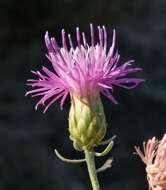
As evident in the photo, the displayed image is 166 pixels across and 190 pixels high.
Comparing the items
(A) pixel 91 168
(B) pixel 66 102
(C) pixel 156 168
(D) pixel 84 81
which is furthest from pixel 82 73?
(B) pixel 66 102

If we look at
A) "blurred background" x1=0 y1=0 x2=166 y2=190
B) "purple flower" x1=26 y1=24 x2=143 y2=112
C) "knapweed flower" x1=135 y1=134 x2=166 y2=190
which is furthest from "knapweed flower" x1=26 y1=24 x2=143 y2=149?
"blurred background" x1=0 y1=0 x2=166 y2=190

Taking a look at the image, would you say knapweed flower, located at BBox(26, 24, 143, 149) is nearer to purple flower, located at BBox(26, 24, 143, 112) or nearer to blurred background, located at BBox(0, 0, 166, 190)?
purple flower, located at BBox(26, 24, 143, 112)

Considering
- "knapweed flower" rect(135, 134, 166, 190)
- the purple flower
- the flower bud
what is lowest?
"knapweed flower" rect(135, 134, 166, 190)

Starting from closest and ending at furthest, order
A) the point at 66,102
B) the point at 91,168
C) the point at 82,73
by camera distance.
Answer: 1. the point at 91,168
2. the point at 82,73
3. the point at 66,102

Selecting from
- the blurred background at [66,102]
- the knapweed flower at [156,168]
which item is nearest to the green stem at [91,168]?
the knapweed flower at [156,168]

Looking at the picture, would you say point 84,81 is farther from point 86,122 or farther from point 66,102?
point 66,102
